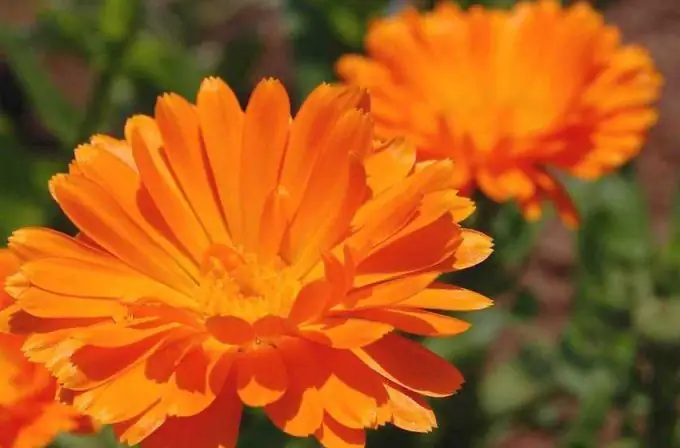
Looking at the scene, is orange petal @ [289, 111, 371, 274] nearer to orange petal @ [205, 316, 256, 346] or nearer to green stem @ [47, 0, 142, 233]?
orange petal @ [205, 316, 256, 346]

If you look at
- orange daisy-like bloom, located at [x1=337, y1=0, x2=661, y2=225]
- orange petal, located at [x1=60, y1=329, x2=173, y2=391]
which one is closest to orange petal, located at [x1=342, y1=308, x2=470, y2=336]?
orange petal, located at [x1=60, y1=329, x2=173, y2=391]

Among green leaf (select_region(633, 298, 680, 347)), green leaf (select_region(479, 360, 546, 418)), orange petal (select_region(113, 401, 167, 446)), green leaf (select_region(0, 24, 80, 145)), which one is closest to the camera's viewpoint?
orange petal (select_region(113, 401, 167, 446))

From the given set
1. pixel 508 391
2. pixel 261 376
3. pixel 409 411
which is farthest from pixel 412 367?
pixel 508 391

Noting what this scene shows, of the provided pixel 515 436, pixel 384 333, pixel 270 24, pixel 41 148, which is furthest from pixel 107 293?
pixel 270 24

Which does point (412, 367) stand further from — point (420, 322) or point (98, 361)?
point (98, 361)

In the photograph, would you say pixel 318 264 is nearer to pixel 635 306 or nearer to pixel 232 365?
pixel 232 365

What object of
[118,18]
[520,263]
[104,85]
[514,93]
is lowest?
[520,263]

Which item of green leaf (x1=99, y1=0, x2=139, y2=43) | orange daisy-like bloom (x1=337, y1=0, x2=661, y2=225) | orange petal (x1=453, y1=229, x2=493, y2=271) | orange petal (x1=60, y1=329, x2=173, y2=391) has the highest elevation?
green leaf (x1=99, y1=0, x2=139, y2=43)
